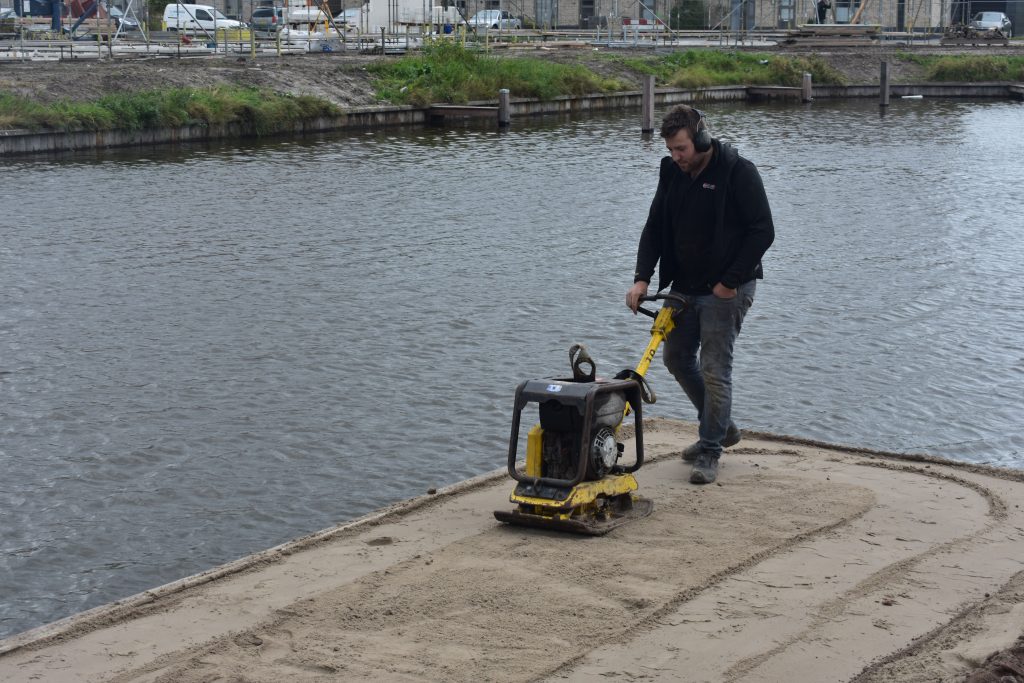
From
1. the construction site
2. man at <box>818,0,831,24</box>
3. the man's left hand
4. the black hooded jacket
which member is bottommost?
the man's left hand

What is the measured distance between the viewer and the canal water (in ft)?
27.0

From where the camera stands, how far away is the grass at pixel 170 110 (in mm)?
27531

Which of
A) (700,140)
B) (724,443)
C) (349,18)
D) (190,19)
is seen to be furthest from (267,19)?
(700,140)

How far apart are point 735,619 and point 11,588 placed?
379 centimetres

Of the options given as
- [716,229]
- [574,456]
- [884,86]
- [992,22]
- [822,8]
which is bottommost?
[574,456]

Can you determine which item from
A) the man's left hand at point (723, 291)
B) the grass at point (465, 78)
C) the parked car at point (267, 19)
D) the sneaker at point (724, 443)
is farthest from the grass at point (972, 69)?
the man's left hand at point (723, 291)

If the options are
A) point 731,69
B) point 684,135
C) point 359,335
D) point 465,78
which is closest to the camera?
point 684,135

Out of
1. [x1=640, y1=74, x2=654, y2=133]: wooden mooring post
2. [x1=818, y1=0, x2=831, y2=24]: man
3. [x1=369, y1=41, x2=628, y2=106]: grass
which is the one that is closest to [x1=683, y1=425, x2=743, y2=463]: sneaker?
[x1=640, y1=74, x2=654, y2=133]: wooden mooring post

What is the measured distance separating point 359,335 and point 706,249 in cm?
597

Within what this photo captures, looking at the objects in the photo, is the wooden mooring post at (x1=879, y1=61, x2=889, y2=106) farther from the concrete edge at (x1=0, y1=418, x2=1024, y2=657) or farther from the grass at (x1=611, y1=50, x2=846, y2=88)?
the concrete edge at (x1=0, y1=418, x2=1024, y2=657)

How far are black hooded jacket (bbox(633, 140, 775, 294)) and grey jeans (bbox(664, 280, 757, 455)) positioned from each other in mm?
105

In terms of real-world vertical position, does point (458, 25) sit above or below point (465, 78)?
above

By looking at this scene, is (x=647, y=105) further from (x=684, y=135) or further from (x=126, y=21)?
(x=126, y=21)

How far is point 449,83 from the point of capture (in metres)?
37.8
